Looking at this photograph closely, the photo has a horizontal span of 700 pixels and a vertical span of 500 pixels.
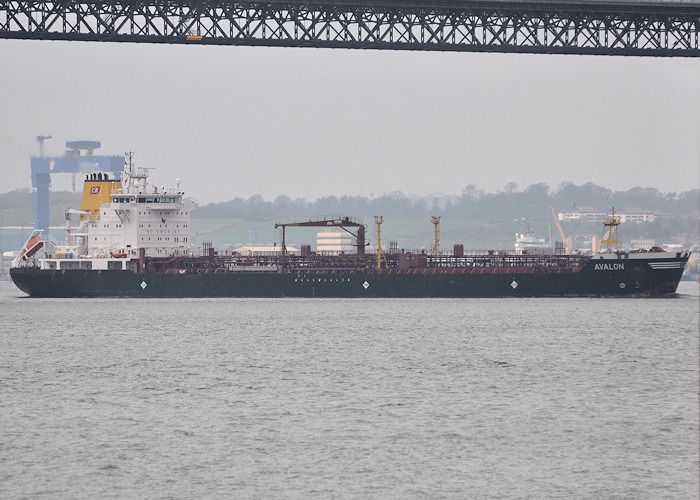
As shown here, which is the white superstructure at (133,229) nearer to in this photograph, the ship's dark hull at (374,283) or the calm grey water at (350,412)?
the ship's dark hull at (374,283)

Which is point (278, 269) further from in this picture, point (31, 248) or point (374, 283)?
point (31, 248)

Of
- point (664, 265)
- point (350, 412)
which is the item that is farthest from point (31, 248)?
point (350, 412)

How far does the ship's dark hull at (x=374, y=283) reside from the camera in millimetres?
68375

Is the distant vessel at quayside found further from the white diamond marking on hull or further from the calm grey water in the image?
the calm grey water

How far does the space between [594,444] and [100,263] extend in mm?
54198

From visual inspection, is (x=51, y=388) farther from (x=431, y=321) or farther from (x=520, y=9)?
(x=520, y=9)

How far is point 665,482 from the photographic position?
19.0 meters

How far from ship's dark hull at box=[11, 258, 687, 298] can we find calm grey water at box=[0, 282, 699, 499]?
21660 millimetres

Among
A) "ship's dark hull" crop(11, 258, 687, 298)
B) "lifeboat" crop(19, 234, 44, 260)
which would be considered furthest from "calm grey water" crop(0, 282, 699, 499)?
"lifeboat" crop(19, 234, 44, 260)

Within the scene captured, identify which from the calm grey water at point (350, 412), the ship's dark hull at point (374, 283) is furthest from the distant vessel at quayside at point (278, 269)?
the calm grey water at point (350, 412)

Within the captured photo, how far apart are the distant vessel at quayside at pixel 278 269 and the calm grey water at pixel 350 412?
71.6ft

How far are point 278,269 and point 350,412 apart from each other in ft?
151

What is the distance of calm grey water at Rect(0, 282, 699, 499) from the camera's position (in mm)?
19188

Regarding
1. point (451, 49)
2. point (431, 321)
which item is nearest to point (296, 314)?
point (431, 321)
